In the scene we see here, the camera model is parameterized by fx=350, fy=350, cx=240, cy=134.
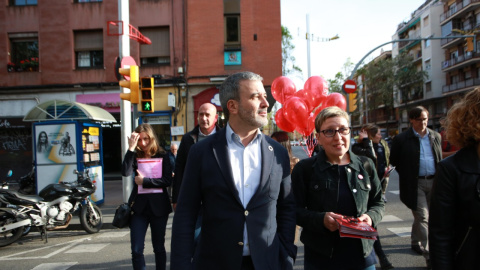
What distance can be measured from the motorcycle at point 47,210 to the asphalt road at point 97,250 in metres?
0.25

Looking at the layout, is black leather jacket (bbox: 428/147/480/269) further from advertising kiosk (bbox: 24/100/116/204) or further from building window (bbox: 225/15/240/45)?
building window (bbox: 225/15/240/45)

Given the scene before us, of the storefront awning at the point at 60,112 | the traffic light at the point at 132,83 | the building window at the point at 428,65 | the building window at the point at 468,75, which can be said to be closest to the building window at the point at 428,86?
the building window at the point at 428,65

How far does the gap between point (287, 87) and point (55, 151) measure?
20.6 ft

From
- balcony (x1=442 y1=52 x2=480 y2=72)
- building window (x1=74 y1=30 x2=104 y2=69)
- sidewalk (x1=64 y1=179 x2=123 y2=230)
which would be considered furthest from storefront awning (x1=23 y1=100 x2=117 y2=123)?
balcony (x1=442 y1=52 x2=480 y2=72)

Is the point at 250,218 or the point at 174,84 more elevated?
the point at 174,84

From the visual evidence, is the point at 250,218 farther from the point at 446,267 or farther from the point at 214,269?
the point at 446,267

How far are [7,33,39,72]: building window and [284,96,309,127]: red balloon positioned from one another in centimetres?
1371

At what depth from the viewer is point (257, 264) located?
78.4 inches

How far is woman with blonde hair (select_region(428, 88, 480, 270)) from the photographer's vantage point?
1727 mm

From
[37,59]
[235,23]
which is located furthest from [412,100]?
[37,59]

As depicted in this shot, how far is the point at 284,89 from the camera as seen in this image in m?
7.52

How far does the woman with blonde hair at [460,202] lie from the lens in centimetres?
173

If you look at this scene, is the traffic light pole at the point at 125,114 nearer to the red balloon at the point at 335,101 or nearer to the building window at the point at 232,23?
the red balloon at the point at 335,101

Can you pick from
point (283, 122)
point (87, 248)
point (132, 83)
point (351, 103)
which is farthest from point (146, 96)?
point (351, 103)
